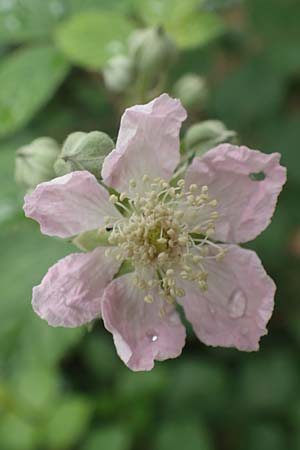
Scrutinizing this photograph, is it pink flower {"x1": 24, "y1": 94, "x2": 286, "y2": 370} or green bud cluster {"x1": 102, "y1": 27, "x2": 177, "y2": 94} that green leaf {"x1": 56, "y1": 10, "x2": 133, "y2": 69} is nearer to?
green bud cluster {"x1": 102, "y1": 27, "x2": 177, "y2": 94}

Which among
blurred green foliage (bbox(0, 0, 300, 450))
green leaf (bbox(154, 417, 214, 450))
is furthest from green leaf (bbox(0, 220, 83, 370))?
green leaf (bbox(154, 417, 214, 450))

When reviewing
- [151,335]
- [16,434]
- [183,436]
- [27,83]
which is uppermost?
[27,83]

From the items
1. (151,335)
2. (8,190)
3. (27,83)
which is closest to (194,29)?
(27,83)

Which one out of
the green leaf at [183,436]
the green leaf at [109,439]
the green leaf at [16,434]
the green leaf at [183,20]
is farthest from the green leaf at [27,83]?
the green leaf at [183,436]

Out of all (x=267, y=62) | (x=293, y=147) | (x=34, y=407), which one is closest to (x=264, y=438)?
(x=34, y=407)

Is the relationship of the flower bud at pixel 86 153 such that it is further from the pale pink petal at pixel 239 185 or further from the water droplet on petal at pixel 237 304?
the water droplet on petal at pixel 237 304

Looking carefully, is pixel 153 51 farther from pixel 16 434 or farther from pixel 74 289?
pixel 16 434

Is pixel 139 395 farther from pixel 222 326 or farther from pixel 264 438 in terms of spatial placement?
pixel 222 326
